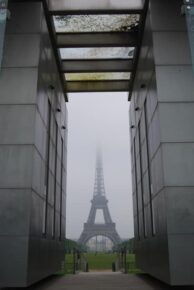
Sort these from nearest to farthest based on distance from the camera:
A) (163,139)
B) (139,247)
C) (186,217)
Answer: (186,217) → (163,139) → (139,247)

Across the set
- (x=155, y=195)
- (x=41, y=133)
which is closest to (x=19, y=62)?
(x=41, y=133)

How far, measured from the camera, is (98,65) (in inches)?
697

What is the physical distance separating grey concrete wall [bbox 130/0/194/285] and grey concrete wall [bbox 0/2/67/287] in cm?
381

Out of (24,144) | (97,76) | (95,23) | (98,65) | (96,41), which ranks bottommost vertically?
(24,144)

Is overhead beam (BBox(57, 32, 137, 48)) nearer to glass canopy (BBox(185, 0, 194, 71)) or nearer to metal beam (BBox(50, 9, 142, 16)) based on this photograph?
metal beam (BBox(50, 9, 142, 16))

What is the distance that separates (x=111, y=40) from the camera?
15.4m

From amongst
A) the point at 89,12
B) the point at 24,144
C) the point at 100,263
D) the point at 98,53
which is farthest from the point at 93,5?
the point at 100,263

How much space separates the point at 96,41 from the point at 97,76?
4.00m

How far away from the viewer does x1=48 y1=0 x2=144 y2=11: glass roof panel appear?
1322 centimetres

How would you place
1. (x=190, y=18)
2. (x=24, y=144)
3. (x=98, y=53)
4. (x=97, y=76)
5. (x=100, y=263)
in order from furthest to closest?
(x=100, y=263), (x=97, y=76), (x=98, y=53), (x=24, y=144), (x=190, y=18)

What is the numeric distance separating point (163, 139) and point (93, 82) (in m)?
10.1

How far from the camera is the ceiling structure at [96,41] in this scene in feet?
43.6

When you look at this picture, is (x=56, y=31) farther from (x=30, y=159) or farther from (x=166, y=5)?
(x=30, y=159)

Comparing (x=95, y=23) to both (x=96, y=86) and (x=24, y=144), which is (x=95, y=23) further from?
(x=24, y=144)
